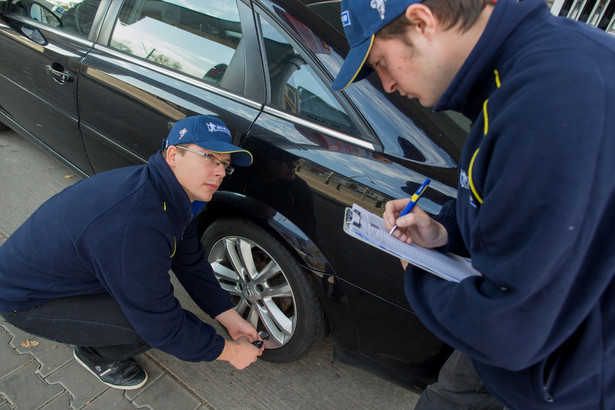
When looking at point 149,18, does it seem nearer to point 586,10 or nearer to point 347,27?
point 347,27

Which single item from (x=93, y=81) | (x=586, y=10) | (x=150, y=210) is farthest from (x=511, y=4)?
(x=586, y=10)

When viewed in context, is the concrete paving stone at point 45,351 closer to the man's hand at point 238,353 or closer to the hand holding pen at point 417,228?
the man's hand at point 238,353

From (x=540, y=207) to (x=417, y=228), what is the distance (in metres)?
0.62

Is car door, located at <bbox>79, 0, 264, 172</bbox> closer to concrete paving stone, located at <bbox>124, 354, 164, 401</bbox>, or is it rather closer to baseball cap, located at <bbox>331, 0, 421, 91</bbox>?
baseball cap, located at <bbox>331, 0, 421, 91</bbox>

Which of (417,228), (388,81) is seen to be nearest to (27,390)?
(417,228)

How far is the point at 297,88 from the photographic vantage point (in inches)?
66.7

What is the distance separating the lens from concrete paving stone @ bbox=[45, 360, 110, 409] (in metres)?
1.80

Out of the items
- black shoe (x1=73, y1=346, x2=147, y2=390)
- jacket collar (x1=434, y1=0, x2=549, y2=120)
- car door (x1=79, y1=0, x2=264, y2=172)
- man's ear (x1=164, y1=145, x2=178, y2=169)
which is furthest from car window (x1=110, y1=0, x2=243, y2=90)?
black shoe (x1=73, y1=346, x2=147, y2=390)

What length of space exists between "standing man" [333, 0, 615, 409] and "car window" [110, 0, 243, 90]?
1.11 metres

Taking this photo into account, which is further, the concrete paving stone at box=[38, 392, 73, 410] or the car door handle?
the car door handle

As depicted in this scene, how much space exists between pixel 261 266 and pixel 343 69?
4.23 ft

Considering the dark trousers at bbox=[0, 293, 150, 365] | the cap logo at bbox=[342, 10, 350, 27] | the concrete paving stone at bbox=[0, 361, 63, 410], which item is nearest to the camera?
the cap logo at bbox=[342, 10, 350, 27]

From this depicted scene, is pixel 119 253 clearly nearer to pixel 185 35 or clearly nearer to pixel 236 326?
pixel 236 326

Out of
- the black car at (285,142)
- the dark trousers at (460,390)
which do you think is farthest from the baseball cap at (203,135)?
the dark trousers at (460,390)
